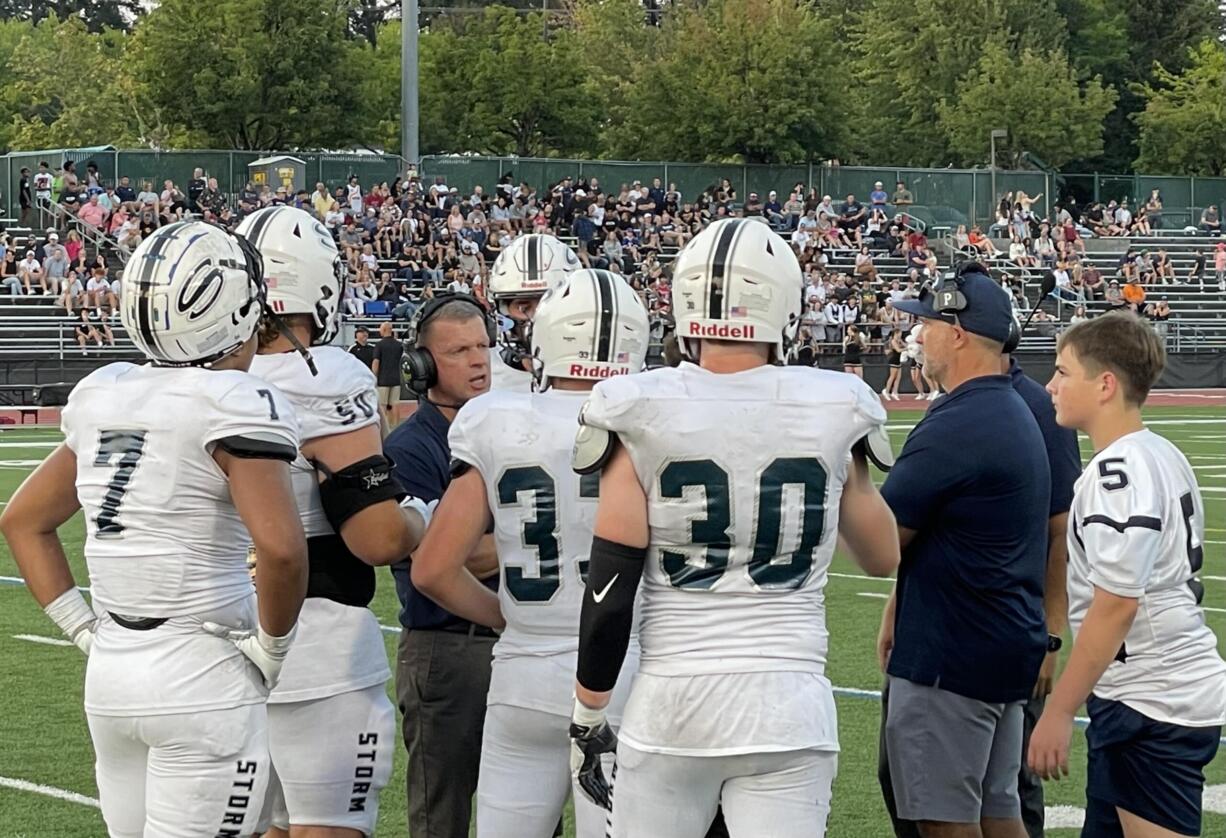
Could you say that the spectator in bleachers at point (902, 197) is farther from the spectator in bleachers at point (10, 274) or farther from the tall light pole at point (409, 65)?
the spectator in bleachers at point (10, 274)

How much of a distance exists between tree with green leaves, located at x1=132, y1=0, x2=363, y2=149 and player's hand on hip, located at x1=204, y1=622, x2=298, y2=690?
134ft

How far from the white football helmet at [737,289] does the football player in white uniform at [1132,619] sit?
0.99 meters

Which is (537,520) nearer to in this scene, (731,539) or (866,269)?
(731,539)

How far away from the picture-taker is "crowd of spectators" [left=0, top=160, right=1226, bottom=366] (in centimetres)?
3133

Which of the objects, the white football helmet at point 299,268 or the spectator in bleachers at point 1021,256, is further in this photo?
the spectator in bleachers at point 1021,256

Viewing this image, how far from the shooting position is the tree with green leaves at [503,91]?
49688mm

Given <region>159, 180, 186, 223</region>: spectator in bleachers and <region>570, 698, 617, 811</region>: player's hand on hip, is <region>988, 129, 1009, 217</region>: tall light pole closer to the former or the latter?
<region>159, 180, 186, 223</region>: spectator in bleachers

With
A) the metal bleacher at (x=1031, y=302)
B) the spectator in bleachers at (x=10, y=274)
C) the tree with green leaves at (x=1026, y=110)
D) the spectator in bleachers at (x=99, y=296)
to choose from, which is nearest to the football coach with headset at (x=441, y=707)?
the metal bleacher at (x=1031, y=302)

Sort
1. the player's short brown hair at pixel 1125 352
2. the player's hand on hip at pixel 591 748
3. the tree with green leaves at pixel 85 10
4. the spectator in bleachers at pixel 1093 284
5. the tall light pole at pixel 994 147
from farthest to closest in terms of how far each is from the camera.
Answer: the tree with green leaves at pixel 85 10, the tall light pole at pixel 994 147, the spectator in bleachers at pixel 1093 284, the player's short brown hair at pixel 1125 352, the player's hand on hip at pixel 591 748

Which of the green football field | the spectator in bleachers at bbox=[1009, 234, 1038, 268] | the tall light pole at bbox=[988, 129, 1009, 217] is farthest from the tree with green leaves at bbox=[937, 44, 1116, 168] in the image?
the green football field

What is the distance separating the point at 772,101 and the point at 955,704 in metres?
44.4

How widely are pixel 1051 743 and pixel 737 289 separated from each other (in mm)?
1404

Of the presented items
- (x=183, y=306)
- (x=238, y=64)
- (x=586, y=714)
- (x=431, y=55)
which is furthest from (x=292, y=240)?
(x=431, y=55)

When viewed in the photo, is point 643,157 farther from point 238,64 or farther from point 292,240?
point 292,240
